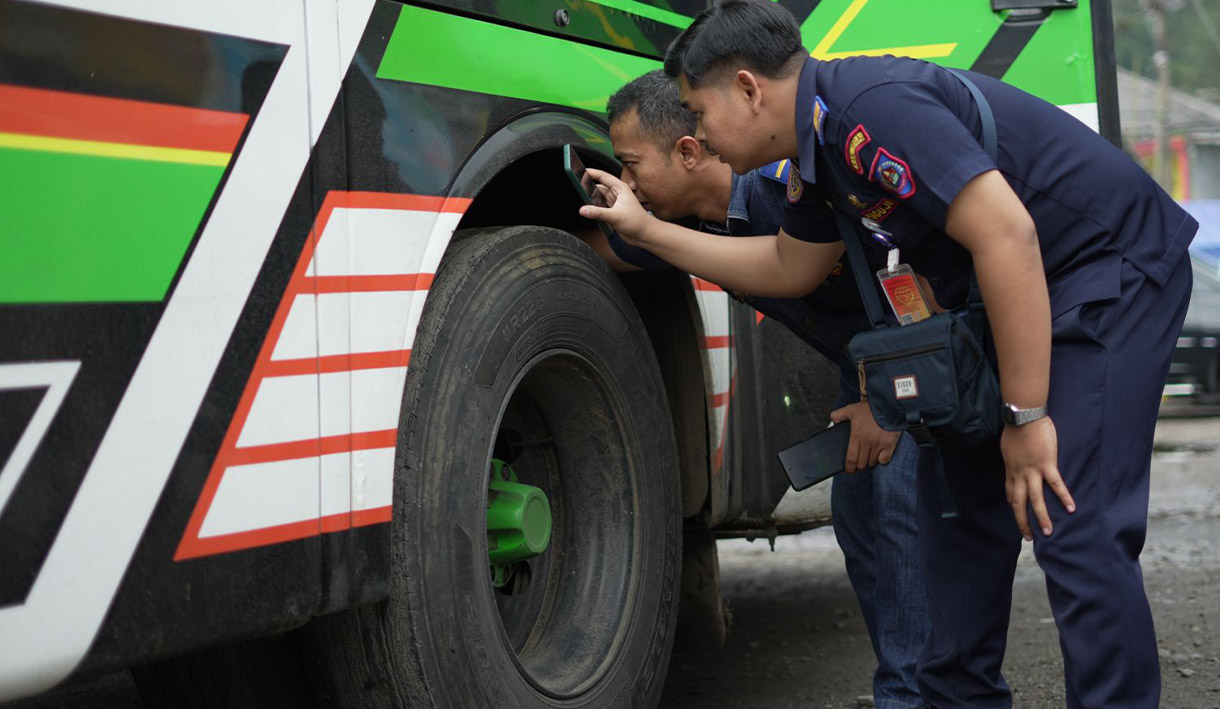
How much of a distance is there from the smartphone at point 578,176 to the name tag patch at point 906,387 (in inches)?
29.7

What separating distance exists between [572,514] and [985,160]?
1158 mm

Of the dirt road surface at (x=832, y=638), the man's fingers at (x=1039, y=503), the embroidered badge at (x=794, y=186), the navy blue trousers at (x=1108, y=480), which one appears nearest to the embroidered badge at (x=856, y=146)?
the embroidered badge at (x=794, y=186)

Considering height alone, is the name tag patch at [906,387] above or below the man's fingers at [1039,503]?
above

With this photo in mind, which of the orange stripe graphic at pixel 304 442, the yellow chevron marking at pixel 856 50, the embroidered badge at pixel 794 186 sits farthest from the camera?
the yellow chevron marking at pixel 856 50

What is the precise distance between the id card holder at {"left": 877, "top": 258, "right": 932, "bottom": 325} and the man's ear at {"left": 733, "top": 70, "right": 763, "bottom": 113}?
13.3 inches

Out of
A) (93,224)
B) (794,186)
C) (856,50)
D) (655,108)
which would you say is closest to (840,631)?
(856,50)

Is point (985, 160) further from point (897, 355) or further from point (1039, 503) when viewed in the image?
point (1039, 503)

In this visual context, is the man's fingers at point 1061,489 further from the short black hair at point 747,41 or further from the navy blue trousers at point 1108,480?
the short black hair at point 747,41

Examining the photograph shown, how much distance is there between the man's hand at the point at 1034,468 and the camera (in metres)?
1.97

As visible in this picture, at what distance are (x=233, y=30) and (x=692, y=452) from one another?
1588 millimetres

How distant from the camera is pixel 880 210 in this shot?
205cm

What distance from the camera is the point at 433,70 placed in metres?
2.11

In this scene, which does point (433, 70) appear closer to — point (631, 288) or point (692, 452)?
point (631, 288)

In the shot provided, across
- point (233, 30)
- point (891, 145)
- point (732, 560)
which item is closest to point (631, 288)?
point (891, 145)
